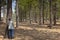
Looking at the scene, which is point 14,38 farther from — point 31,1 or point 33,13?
point 33,13

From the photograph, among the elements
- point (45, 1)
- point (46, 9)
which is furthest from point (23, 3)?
point (46, 9)

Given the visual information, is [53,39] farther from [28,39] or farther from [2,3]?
[2,3]

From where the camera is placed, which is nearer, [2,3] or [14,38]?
[14,38]

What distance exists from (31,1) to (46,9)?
308 inches

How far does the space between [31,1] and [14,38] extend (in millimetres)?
21316

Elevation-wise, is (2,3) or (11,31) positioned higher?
(2,3)

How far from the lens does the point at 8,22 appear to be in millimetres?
10992

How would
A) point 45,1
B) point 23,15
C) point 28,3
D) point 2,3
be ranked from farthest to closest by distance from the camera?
point 23,15, point 28,3, point 45,1, point 2,3

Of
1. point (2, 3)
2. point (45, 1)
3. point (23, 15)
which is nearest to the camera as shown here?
point (2, 3)

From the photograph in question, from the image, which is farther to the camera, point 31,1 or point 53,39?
point 31,1

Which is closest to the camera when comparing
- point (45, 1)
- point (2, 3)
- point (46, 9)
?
point (2, 3)

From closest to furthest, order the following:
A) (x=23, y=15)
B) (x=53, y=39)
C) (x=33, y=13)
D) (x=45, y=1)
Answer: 1. (x=53, y=39)
2. (x=45, y=1)
3. (x=33, y=13)
4. (x=23, y=15)

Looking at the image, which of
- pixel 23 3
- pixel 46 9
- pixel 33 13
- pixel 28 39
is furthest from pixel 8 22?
pixel 33 13

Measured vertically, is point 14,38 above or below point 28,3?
below
